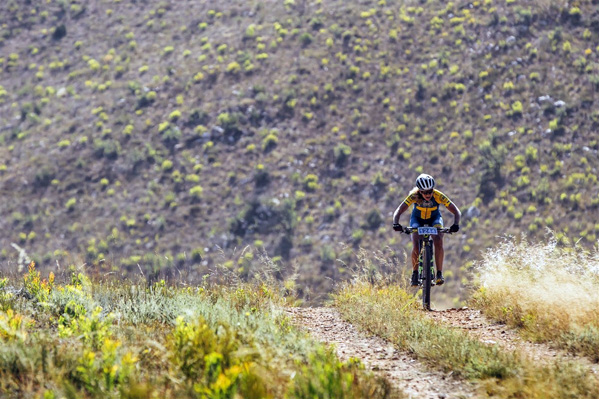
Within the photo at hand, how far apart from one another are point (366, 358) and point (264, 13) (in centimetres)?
3923

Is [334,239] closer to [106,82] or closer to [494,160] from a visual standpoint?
[494,160]

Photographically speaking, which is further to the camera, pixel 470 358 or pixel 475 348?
pixel 475 348

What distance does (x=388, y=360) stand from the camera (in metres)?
6.33

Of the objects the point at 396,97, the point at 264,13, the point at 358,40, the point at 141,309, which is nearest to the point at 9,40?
the point at 264,13

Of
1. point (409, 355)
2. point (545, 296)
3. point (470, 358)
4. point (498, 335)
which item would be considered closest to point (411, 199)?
point (498, 335)

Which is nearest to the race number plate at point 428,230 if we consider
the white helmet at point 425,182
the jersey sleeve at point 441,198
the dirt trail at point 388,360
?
the jersey sleeve at point 441,198

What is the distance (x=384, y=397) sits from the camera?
4.65 meters

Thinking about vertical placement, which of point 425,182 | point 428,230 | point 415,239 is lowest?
point 415,239

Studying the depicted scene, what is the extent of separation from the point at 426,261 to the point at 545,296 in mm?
2580

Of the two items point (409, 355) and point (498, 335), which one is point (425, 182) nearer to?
point (498, 335)

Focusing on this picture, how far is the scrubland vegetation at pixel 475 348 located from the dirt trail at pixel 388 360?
0.34 feet

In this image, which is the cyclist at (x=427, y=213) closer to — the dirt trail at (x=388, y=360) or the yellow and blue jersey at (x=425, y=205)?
the yellow and blue jersey at (x=425, y=205)

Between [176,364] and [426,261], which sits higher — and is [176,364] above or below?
above

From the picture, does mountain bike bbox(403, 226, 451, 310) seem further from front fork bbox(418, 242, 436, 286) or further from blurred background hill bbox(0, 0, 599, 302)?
blurred background hill bbox(0, 0, 599, 302)
